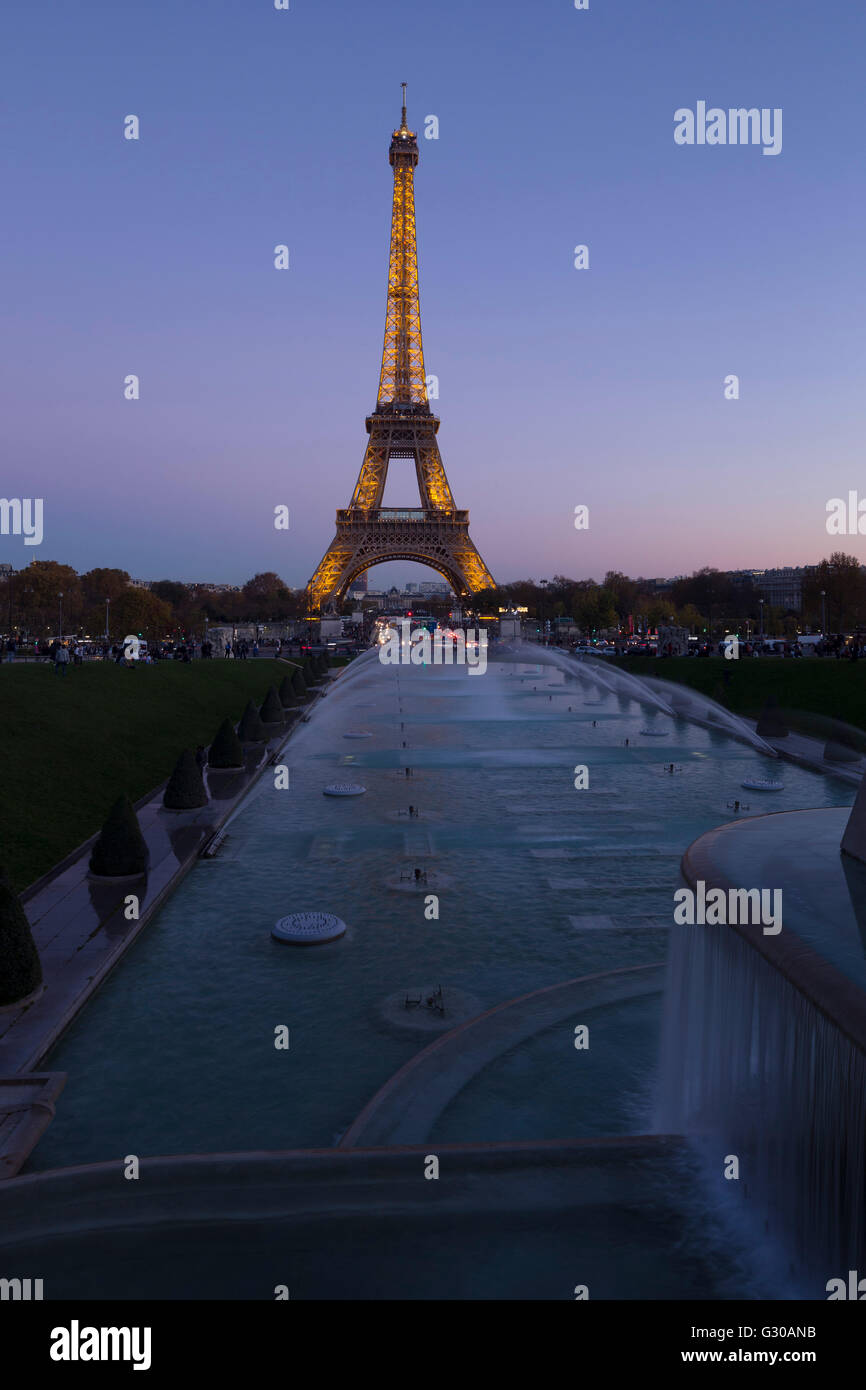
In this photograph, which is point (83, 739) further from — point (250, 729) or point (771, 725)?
point (771, 725)

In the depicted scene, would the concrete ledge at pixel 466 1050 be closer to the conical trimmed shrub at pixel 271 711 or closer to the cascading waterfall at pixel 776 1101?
the cascading waterfall at pixel 776 1101

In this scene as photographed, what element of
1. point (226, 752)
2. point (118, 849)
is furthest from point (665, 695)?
point (118, 849)

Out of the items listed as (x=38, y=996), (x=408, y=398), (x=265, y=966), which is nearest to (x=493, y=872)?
(x=265, y=966)

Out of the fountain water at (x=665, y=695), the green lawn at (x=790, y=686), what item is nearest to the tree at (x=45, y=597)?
the fountain water at (x=665, y=695)

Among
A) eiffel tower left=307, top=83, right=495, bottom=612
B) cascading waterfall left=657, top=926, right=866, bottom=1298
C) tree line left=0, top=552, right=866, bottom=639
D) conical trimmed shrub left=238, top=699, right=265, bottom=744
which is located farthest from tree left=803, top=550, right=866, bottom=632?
cascading waterfall left=657, top=926, right=866, bottom=1298

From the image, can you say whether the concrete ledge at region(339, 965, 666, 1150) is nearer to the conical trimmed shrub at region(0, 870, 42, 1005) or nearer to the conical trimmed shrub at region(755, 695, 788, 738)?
the conical trimmed shrub at region(0, 870, 42, 1005)
